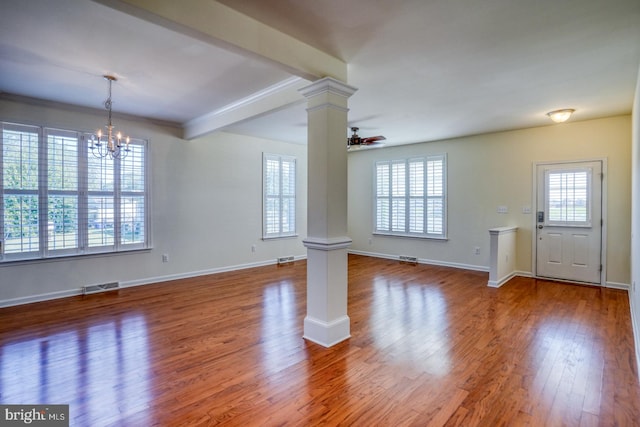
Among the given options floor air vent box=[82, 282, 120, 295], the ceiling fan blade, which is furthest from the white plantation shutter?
the ceiling fan blade

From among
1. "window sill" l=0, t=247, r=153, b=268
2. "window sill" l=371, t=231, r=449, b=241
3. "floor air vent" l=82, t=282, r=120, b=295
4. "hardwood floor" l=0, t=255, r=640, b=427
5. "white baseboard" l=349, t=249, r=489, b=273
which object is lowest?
"hardwood floor" l=0, t=255, r=640, b=427

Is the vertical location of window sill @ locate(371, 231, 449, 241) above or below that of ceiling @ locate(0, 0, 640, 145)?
below

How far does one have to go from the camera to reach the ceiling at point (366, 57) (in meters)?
2.22

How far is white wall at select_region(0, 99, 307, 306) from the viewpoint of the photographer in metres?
4.32

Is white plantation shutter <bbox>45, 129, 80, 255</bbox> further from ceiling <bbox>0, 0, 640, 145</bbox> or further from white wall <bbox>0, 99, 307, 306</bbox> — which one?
ceiling <bbox>0, 0, 640, 145</bbox>

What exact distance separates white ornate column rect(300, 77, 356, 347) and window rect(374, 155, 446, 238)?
14.0 ft

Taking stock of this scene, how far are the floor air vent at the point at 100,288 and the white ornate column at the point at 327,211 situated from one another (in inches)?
137

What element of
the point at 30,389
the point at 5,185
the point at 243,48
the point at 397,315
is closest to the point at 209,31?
the point at 243,48

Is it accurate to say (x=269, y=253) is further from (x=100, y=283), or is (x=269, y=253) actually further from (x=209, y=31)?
(x=209, y=31)

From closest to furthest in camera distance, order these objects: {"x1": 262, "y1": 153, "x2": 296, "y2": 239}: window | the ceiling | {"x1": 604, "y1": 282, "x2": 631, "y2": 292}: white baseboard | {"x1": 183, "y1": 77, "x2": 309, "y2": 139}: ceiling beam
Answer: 1. the ceiling
2. {"x1": 183, "y1": 77, "x2": 309, "y2": 139}: ceiling beam
3. {"x1": 604, "y1": 282, "x2": 631, "y2": 292}: white baseboard
4. {"x1": 262, "y1": 153, "x2": 296, "y2": 239}: window

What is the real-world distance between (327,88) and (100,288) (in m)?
4.38

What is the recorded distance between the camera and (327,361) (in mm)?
2682

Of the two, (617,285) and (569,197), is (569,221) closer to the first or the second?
(569,197)

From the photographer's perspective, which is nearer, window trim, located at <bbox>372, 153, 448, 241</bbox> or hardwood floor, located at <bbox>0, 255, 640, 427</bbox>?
hardwood floor, located at <bbox>0, 255, 640, 427</bbox>
